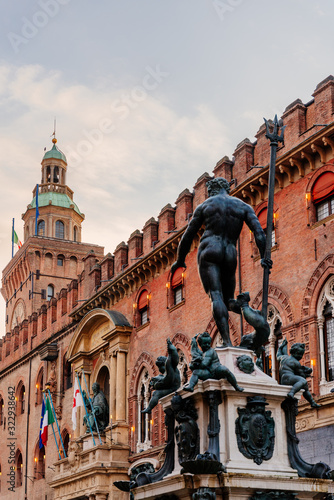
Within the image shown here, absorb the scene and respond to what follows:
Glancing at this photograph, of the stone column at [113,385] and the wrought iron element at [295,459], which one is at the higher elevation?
the stone column at [113,385]

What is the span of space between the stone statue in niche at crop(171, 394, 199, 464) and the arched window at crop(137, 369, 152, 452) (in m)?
22.5

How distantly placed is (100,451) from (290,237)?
42.5 feet

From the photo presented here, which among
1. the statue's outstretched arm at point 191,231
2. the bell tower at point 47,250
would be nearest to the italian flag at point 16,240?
the bell tower at point 47,250

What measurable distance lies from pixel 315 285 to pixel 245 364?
552 inches

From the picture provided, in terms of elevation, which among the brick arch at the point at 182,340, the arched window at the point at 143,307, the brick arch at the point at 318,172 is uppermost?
the brick arch at the point at 318,172

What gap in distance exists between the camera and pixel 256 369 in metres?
10.3

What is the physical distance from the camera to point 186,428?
32.8 ft

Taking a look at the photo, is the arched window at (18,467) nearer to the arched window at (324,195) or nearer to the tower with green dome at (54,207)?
the tower with green dome at (54,207)

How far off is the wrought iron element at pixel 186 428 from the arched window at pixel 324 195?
581 inches

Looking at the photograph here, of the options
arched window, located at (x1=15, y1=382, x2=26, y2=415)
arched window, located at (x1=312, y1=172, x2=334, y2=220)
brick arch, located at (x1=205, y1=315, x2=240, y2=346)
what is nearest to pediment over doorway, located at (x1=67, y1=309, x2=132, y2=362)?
brick arch, located at (x1=205, y1=315, x2=240, y2=346)

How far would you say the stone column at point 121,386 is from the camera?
34156mm

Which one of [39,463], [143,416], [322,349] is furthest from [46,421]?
[322,349]

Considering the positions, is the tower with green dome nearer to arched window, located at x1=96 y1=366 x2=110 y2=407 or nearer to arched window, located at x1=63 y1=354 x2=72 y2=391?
arched window, located at x1=63 y1=354 x2=72 y2=391

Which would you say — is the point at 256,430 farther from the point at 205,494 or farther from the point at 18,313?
the point at 18,313
